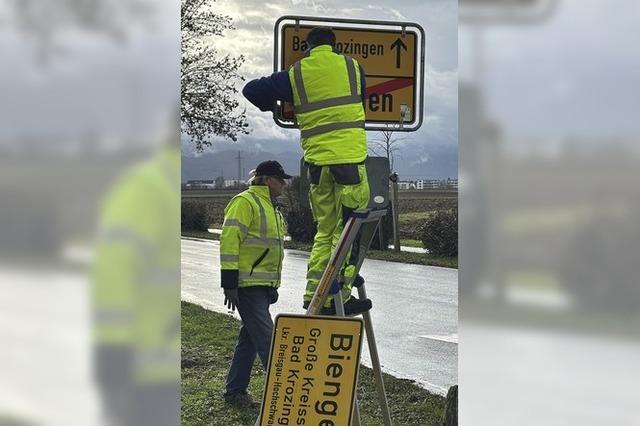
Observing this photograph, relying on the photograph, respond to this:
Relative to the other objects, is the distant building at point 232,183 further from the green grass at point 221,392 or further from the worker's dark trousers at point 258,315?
the worker's dark trousers at point 258,315

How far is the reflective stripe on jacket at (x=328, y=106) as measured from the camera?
4.60 metres

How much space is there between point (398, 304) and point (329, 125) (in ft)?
9.65

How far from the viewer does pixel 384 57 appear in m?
5.42

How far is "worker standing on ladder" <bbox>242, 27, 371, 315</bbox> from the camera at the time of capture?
15.1ft

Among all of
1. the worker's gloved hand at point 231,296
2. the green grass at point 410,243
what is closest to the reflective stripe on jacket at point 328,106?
the worker's gloved hand at point 231,296

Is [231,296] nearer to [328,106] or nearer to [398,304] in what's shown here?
[328,106]

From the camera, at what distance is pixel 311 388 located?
420 cm

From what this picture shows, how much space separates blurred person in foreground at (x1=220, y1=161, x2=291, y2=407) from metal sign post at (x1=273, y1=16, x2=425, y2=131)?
701mm
